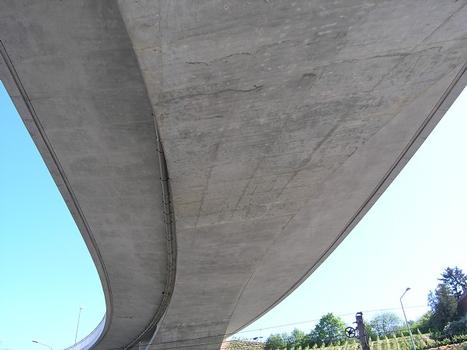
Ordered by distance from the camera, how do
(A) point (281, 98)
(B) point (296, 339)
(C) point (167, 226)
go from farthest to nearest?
1. (B) point (296, 339)
2. (C) point (167, 226)
3. (A) point (281, 98)

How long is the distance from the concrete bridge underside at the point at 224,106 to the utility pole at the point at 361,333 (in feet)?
16.4

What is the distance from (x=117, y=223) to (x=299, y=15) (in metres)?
9.72

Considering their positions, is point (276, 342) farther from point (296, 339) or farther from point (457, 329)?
point (457, 329)

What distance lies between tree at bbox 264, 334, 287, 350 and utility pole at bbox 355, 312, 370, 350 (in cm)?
6313

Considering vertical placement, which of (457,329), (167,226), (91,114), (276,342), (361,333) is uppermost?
(91,114)

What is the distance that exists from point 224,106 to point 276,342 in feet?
270

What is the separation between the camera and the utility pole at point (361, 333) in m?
15.8

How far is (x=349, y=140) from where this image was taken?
9039 millimetres

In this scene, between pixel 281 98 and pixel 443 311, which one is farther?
pixel 443 311

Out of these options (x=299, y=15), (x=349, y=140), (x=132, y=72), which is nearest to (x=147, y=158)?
(x=132, y=72)

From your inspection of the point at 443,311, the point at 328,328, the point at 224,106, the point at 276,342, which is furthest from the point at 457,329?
the point at 224,106

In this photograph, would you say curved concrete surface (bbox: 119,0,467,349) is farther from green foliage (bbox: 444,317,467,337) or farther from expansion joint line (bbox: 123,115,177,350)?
green foliage (bbox: 444,317,467,337)

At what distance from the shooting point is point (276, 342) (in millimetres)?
80750

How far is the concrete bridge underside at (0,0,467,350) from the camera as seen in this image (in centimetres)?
589
